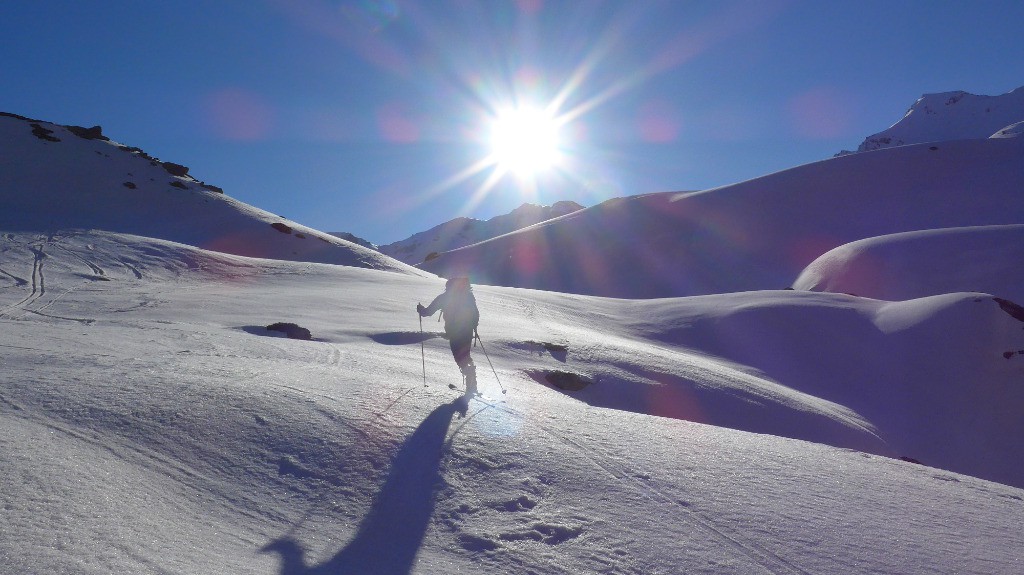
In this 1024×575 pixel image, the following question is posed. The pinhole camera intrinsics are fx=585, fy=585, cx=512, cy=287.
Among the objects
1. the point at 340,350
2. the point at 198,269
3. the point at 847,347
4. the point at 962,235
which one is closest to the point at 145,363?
the point at 340,350

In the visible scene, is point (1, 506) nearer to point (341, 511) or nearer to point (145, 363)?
point (341, 511)

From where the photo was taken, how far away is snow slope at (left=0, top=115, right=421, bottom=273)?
31281 millimetres

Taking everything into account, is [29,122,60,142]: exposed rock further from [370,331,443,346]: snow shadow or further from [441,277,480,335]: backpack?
→ [441,277,480,335]: backpack

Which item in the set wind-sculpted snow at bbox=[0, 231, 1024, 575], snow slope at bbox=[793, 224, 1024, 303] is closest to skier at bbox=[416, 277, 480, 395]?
wind-sculpted snow at bbox=[0, 231, 1024, 575]

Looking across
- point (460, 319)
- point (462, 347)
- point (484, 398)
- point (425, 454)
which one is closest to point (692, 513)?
point (425, 454)

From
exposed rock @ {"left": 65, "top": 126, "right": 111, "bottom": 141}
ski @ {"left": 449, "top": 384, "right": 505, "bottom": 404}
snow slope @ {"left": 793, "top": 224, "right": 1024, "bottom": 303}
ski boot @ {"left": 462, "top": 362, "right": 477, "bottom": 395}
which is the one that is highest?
exposed rock @ {"left": 65, "top": 126, "right": 111, "bottom": 141}

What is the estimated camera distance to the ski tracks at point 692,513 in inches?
155

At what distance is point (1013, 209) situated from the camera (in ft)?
182

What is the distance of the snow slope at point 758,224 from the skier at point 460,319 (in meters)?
50.3

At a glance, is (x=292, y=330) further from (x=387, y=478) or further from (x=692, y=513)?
(x=692, y=513)

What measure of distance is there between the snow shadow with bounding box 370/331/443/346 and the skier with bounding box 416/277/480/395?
391 cm

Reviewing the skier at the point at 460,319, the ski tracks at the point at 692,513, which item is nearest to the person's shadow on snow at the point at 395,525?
the ski tracks at the point at 692,513

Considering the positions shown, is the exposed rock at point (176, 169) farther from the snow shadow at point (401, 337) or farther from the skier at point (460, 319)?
the skier at point (460, 319)

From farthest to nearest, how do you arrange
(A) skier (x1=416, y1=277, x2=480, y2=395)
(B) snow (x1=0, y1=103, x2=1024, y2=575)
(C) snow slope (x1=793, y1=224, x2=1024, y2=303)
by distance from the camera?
(C) snow slope (x1=793, y1=224, x2=1024, y2=303)
(A) skier (x1=416, y1=277, x2=480, y2=395)
(B) snow (x1=0, y1=103, x2=1024, y2=575)
